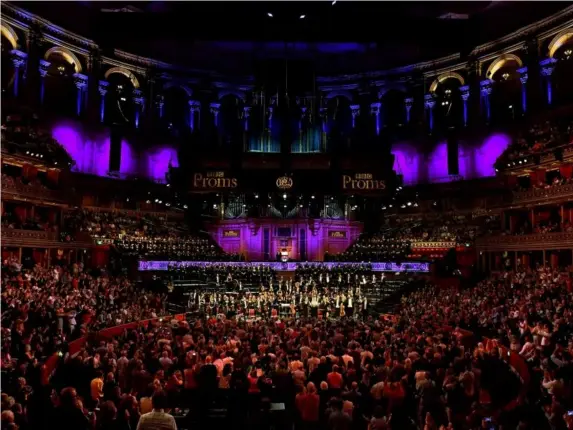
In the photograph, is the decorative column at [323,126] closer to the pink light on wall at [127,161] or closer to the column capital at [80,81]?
the pink light on wall at [127,161]

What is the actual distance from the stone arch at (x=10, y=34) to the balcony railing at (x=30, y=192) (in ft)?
34.1

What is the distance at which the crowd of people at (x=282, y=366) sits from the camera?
878 cm

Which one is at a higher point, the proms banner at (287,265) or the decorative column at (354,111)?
the decorative column at (354,111)

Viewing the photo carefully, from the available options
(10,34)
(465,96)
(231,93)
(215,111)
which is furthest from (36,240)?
(465,96)

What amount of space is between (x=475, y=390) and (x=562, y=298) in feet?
37.2

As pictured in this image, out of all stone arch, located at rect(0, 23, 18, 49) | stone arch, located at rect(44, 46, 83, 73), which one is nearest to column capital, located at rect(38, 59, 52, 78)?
stone arch, located at rect(44, 46, 83, 73)

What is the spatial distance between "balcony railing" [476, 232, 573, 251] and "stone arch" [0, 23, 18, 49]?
33331 mm

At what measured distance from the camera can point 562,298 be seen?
20281 millimetres

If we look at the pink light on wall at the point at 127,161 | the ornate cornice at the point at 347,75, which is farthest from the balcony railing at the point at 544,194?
the pink light on wall at the point at 127,161

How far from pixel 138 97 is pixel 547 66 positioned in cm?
3112

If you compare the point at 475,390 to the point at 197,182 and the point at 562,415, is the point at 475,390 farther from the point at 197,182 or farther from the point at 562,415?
the point at 197,182

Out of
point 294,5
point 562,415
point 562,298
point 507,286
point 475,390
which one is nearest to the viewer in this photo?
point 562,415

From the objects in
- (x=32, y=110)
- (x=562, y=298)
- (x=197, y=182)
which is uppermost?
(x=32, y=110)

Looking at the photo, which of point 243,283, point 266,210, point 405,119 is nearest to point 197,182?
point 266,210
